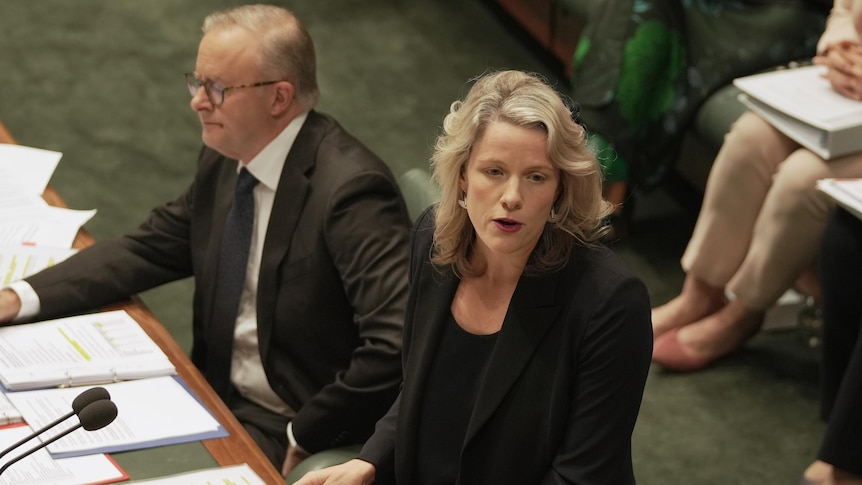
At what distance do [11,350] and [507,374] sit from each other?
1.01m

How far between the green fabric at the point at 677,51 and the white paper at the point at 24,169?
67.3 inches

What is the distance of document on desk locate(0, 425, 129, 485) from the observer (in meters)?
2.12

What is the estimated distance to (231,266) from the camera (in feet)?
9.24

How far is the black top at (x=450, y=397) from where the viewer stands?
7.23ft

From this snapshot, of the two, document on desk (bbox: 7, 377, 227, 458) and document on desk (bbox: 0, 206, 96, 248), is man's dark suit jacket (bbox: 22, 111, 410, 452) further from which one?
document on desk (bbox: 7, 377, 227, 458)

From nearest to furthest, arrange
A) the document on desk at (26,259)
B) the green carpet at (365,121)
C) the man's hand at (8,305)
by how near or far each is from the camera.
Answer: the man's hand at (8,305), the document on desk at (26,259), the green carpet at (365,121)

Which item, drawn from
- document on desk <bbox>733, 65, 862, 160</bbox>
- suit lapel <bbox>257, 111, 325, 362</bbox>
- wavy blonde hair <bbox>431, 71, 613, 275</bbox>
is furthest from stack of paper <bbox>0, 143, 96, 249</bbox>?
document on desk <bbox>733, 65, 862, 160</bbox>

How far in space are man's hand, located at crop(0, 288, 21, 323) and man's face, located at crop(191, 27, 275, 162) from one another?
524mm

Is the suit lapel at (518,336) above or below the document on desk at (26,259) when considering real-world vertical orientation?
above

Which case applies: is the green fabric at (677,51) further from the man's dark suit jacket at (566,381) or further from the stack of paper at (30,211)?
the man's dark suit jacket at (566,381)

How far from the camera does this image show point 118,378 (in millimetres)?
2434

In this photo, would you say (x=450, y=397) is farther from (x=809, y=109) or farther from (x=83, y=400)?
(x=809, y=109)

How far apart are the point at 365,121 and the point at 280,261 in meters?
2.33

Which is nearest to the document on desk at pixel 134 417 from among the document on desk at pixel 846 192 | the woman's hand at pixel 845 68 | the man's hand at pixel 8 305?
the man's hand at pixel 8 305
